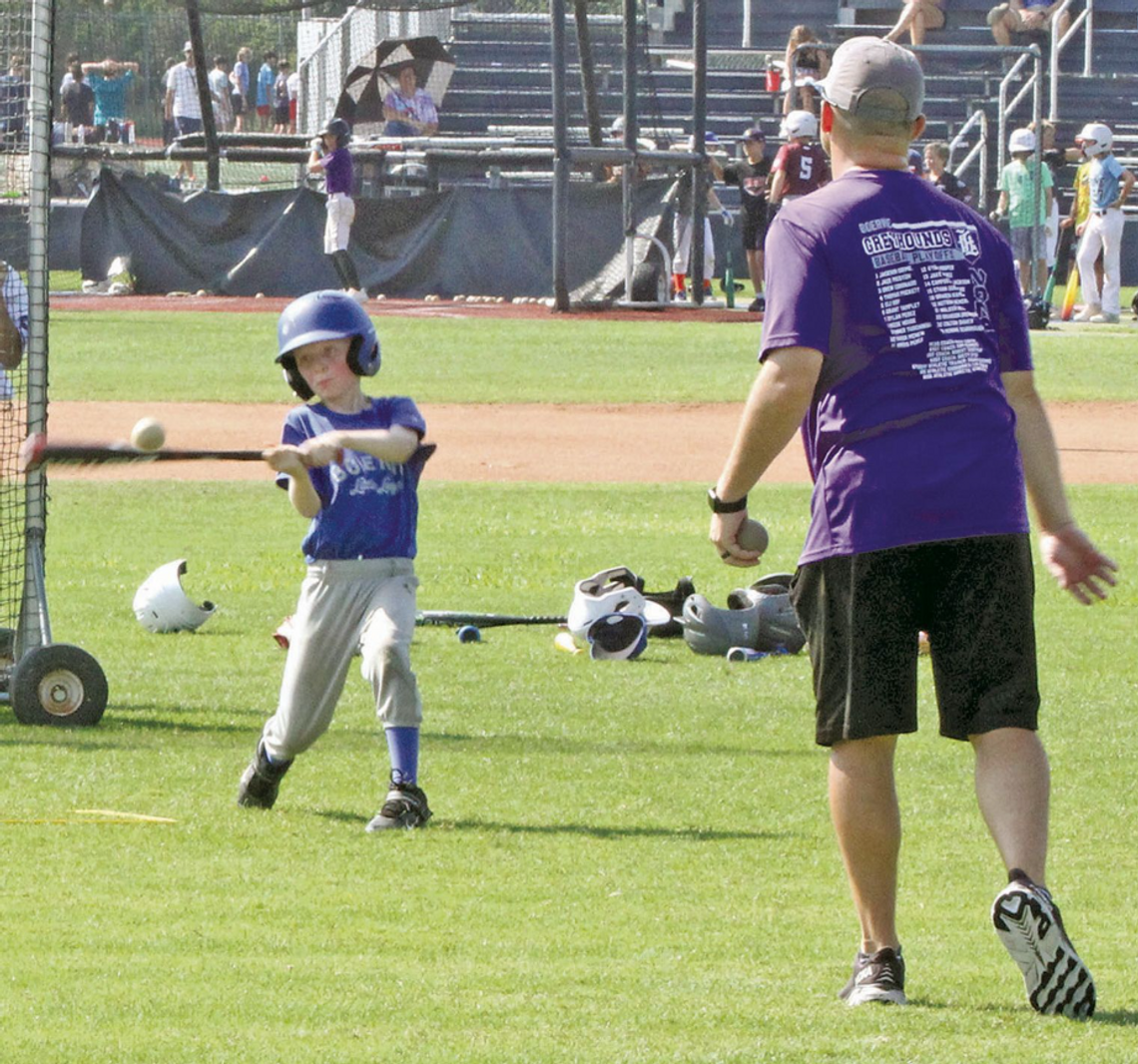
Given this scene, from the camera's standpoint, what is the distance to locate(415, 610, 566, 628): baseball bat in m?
10.2

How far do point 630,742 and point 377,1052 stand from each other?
373 centimetres

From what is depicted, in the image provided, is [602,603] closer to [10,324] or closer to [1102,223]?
[10,324]

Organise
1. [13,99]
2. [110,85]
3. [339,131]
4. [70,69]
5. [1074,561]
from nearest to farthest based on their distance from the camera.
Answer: [1074,561] < [13,99] < [339,131] < [70,69] < [110,85]

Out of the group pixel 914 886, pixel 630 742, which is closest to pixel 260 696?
pixel 630 742

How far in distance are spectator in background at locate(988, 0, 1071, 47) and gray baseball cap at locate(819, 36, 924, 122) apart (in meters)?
31.1

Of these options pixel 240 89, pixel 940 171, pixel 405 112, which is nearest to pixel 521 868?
pixel 940 171

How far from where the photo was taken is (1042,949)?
433 cm

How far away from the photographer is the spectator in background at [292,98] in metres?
36.9

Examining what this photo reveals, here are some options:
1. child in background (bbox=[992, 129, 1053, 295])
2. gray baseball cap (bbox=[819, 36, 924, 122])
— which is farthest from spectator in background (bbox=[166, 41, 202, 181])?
gray baseball cap (bbox=[819, 36, 924, 122])

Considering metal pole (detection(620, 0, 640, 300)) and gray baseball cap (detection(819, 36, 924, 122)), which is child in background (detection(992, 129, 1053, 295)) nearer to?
Answer: metal pole (detection(620, 0, 640, 300))

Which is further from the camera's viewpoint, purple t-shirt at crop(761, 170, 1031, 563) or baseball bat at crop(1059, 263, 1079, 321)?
baseball bat at crop(1059, 263, 1079, 321)

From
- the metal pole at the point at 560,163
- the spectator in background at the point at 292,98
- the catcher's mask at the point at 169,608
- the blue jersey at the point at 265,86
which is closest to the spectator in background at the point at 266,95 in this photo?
the blue jersey at the point at 265,86

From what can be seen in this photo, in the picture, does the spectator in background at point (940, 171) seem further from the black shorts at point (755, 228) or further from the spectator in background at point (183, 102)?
the spectator in background at point (183, 102)

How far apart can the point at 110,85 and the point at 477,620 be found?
2746cm
